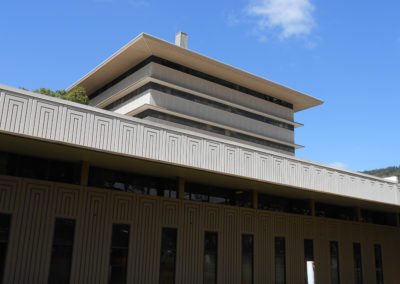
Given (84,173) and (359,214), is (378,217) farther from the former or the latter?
(84,173)

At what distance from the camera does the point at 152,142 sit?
16953mm

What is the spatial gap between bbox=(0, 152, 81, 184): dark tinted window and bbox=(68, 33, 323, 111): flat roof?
26602 mm

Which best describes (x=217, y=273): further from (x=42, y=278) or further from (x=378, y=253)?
(x=378, y=253)

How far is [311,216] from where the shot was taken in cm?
2556

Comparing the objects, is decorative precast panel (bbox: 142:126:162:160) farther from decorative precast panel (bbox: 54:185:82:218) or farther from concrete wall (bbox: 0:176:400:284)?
decorative precast panel (bbox: 54:185:82:218)

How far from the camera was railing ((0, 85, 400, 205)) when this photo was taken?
559 inches

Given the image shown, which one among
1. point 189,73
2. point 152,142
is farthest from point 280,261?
point 189,73

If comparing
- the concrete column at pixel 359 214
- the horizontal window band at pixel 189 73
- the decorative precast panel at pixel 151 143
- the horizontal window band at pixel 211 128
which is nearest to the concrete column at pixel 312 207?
the concrete column at pixel 359 214

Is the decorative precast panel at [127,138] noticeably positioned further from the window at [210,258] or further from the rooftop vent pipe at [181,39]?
the rooftop vent pipe at [181,39]

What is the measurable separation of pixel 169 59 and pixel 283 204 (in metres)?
25.4

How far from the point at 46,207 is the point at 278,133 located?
43.8 metres

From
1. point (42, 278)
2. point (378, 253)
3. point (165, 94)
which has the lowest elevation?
point (42, 278)

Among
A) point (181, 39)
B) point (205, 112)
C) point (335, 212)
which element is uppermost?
point (181, 39)

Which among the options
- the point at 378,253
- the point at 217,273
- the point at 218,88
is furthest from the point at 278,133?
the point at 217,273
